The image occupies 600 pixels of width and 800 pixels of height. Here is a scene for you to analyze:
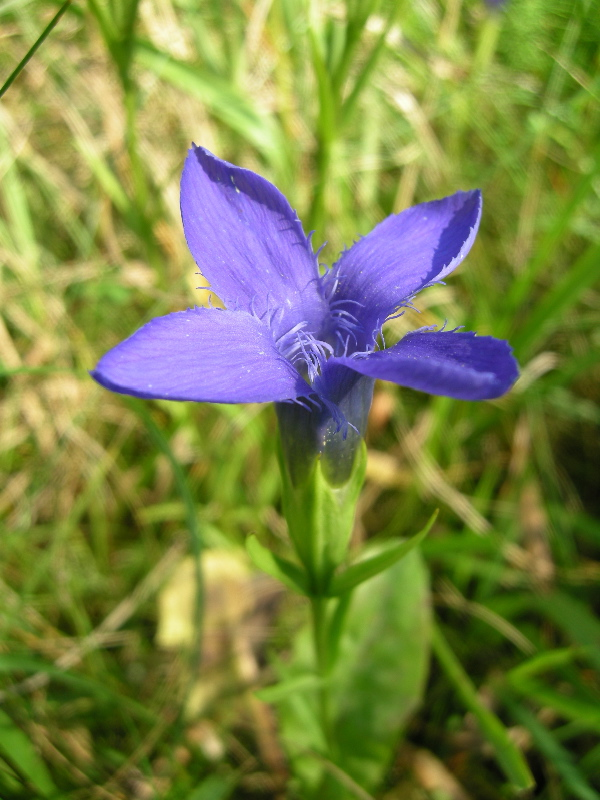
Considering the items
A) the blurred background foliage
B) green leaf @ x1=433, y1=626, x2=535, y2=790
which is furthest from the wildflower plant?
green leaf @ x1=433, y1=626, x2=535, y2=790

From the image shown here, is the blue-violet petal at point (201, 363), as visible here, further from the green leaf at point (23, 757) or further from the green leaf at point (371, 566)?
the green leaf at point (23, 757)

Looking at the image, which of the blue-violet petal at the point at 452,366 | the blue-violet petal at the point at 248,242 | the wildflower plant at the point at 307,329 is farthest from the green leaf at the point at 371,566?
the blue-violet petal at the point at 248,242

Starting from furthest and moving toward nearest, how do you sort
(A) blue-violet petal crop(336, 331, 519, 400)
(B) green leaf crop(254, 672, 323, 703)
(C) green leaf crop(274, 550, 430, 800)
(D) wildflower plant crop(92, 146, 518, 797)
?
(C) green leaf crop(274, 550, 430, 800) → (B) green leaf crop(254, 672, 323, 703) → (D) wildflower plant crop(92, 146, 518, 797) → (A) blue-violet petal crop(336, 331, 519, 400)

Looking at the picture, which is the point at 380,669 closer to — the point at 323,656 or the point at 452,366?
the point at 323,656

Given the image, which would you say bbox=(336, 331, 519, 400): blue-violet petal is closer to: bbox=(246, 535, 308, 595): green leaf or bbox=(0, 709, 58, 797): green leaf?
bbox=(246, 535, 308, 595): green leaf

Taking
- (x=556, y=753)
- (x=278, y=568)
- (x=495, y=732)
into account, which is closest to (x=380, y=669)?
(x=495, y=732)

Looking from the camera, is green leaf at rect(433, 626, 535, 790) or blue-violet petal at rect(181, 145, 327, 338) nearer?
blue-violet petal at rect(181, 145, 327, 338)

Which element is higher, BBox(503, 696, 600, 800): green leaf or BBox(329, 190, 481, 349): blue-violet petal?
BBox(329, 190, 481, 349): blue-violet petal

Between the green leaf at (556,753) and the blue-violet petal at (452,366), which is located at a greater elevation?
the blue-violet petal at (452,366)
